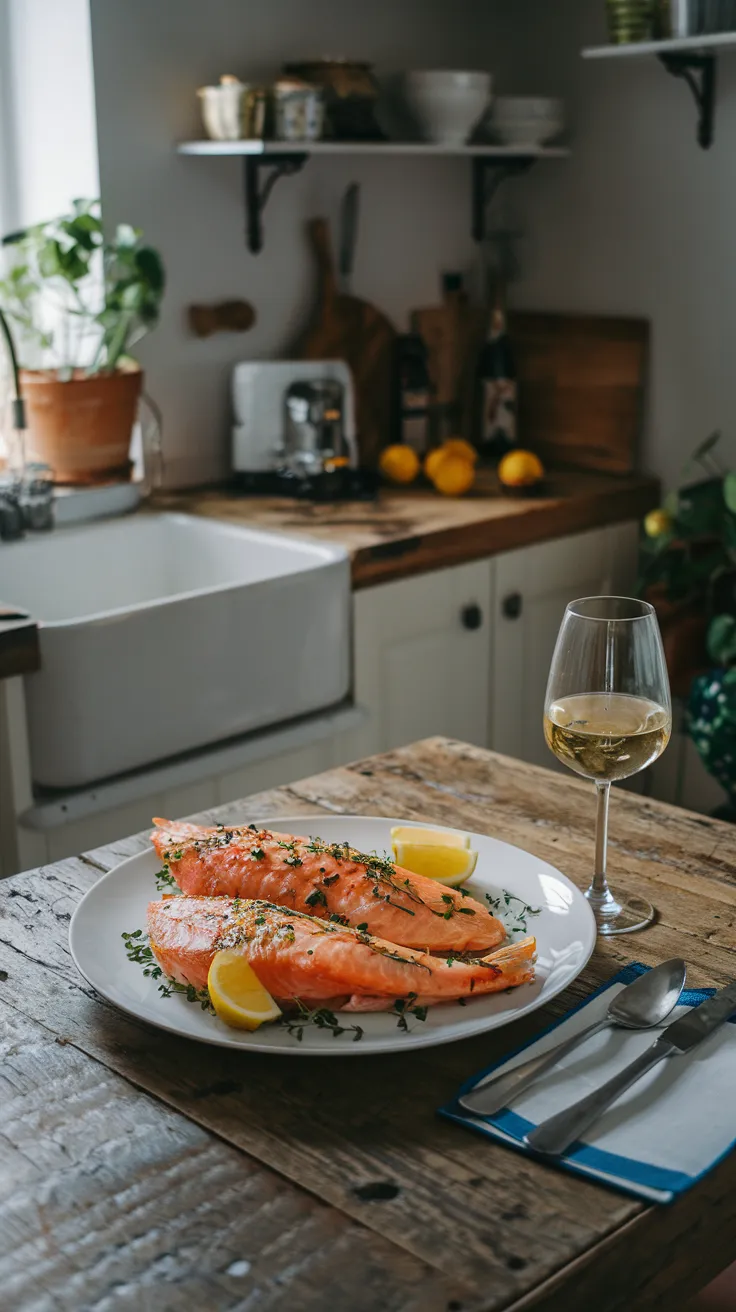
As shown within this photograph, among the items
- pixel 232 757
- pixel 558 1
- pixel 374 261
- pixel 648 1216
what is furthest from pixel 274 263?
pixel 648 1216

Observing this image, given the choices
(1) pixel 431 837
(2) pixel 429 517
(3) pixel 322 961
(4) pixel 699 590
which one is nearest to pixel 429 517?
(2) pixel 429 517

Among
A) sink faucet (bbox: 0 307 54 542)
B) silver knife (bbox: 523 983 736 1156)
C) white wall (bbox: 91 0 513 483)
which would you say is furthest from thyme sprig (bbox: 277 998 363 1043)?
white wall (bbox: 91 0 513 483)

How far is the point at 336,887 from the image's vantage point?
3.27 feet

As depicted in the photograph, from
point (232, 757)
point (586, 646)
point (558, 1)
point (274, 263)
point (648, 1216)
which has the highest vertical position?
point (558, 1)

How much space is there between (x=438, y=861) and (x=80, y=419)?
161cm

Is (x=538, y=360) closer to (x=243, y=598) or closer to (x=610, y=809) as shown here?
(x=243, y=598)

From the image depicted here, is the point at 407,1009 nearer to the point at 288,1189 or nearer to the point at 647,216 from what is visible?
the point at 288,1189

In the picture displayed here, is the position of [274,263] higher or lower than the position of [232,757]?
higher

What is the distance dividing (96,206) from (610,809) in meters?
1.70

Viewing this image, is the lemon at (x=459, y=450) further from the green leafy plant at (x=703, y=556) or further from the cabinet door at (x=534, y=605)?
the green leafy plant at (x=703, y=556)

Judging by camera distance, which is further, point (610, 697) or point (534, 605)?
point (534, 605)

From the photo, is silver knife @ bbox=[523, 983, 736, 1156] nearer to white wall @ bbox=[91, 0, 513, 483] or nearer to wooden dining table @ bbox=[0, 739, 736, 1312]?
wooden dining table @ bbox=[0, 739, 736, 1312]

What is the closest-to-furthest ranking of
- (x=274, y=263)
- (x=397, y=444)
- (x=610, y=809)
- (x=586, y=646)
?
(x=586, y=646)
(x=610, y=809)
(x=274, y=263)
(x=397, y=444)

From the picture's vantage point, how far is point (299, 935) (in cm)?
92
